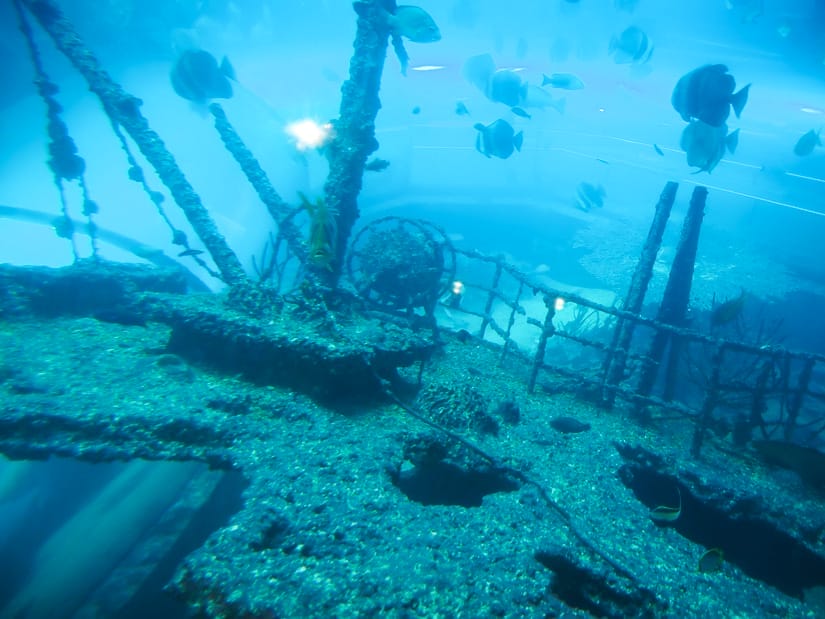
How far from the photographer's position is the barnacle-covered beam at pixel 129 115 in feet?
21.3

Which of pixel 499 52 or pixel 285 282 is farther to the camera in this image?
pixel 499 52

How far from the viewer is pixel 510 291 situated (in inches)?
677

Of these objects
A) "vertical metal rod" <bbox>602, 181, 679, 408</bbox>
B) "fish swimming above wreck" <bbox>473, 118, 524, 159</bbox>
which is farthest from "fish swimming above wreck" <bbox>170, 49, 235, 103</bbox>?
"vertical metal rod" <bbox>602, 181, 679, 408</bbox>

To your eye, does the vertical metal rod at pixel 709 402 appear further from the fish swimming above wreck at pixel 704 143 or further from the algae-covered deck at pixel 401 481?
the fish swimming above wreck at pixel 704 143

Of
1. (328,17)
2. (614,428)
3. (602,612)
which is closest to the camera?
(602,612)

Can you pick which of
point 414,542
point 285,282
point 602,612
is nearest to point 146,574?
point 414,542

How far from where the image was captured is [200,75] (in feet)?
25.7

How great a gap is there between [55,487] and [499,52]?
4532 cm

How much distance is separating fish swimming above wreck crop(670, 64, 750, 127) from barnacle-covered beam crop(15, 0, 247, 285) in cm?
703

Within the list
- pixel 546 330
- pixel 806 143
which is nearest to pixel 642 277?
pixel 546 330

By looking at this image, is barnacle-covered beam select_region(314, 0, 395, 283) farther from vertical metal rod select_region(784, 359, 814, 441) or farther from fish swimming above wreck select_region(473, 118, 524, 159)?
vertical metal rod select_region(784, 359, 814, 441)

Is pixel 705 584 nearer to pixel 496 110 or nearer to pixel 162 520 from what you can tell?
pixel 162 520

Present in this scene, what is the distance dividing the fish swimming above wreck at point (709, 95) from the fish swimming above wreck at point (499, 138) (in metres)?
2.99

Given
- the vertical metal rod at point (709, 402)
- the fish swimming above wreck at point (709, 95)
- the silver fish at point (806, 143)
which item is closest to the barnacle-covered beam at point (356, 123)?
the fish swimming above wreck at point (709, 95)
